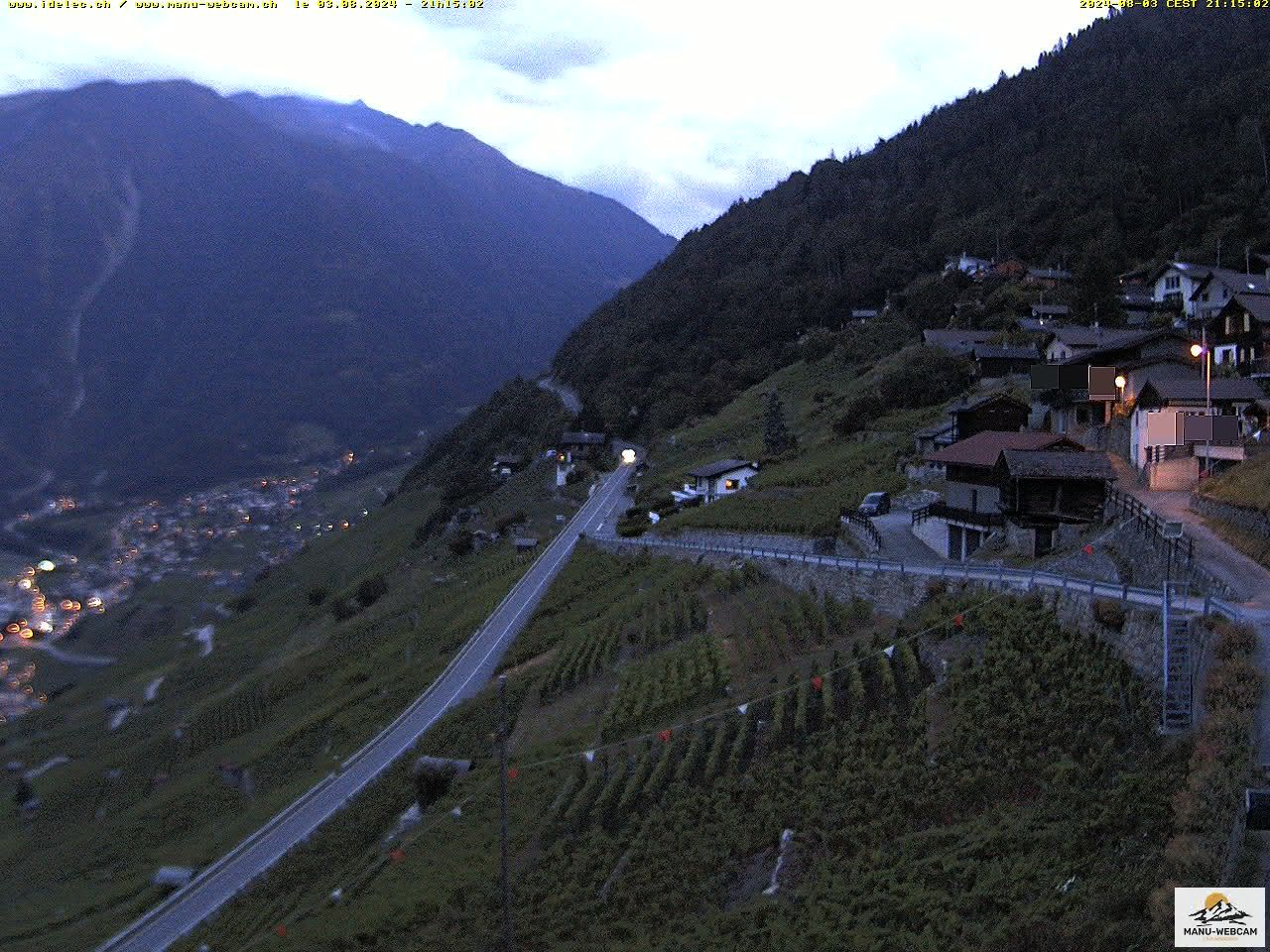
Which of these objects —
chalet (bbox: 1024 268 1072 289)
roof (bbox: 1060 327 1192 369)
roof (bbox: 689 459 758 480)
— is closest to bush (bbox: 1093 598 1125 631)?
roof (bbox: 1060 327 1192 369)

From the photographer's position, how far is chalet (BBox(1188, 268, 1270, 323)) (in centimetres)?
5288

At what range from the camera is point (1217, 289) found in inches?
2206

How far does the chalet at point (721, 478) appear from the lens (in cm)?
5244

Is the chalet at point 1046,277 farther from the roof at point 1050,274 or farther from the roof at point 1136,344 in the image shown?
the roof at point 1136,344

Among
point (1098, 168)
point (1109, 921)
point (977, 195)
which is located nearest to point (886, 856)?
point (1109, 921)

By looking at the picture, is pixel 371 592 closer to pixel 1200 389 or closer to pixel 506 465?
pixel 506 465

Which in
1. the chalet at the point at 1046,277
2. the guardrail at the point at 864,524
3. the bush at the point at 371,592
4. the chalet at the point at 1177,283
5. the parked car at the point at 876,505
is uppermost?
the chalet at the point at 1046,277

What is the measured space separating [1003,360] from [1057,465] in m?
30.7

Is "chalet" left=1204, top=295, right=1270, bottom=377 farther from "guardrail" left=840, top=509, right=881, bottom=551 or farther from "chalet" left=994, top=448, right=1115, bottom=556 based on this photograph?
"chalet" left=994, top=448, right=1115, bottom=556

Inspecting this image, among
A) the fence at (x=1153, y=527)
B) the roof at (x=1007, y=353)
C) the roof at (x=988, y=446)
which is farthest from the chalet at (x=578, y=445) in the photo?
the fence at (x=1153, y=527)

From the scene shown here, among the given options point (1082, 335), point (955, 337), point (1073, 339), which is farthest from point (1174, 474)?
point (955, 337)

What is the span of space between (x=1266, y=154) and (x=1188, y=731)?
86964 mm

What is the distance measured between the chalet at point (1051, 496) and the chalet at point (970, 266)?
62289 mm

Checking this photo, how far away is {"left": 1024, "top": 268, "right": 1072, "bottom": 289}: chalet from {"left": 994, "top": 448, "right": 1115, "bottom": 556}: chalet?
5529 centimetres
